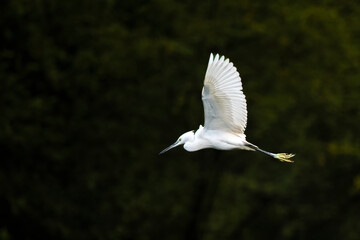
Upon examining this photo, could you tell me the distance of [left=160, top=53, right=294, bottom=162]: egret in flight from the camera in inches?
175

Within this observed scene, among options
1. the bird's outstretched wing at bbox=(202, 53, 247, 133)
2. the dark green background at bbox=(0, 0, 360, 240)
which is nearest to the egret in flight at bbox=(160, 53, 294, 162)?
the bird's outstretched wing at bbox=(202, 53, 247, 133)

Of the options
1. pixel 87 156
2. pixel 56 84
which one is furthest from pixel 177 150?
pixel 56 84

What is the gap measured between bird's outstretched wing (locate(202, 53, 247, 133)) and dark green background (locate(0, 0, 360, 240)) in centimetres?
466

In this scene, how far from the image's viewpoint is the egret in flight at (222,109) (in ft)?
14.6

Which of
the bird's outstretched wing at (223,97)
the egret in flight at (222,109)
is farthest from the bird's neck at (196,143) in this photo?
the bird's outstretched wing at (223,97)

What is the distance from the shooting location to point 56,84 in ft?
30.6

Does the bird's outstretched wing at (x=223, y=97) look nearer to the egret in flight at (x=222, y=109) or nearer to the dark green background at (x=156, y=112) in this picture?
the egret in flight at (x=222, y=109)

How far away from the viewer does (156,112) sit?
978 cm

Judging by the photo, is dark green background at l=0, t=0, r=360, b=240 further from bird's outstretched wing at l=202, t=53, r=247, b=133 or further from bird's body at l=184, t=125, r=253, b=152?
bird's outstretched wing at l=202, t=53, r=247, b=133

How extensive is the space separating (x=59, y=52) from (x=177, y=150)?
2.55 m

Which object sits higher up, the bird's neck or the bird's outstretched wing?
the bird's outstretched wing

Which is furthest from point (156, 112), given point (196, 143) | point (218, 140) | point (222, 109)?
point (222, 109)

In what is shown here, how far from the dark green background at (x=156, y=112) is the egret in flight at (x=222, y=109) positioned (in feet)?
15.0

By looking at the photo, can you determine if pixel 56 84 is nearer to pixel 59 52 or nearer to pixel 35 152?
pixel 59 52
